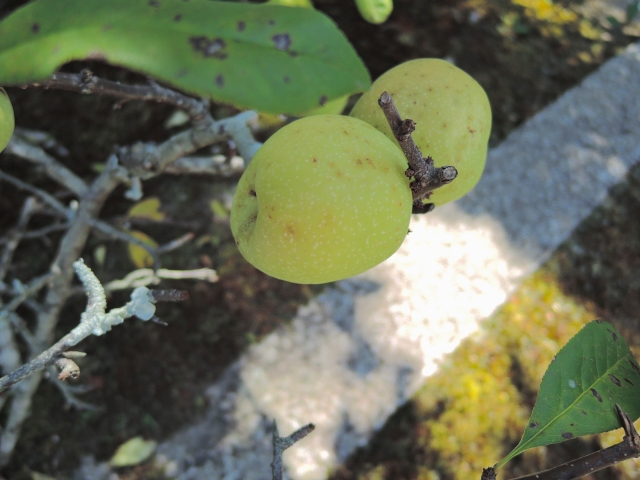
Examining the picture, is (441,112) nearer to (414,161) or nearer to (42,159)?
(414,161)

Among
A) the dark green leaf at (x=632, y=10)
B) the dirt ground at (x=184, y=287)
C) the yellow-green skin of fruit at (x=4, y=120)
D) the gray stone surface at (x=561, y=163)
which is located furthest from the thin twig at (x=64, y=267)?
the dark green leaf at (x=632, y=10)

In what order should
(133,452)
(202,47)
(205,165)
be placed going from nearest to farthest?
(202,47) < (205,165) < (133,452)

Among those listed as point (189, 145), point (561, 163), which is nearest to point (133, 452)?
point (189, 145)

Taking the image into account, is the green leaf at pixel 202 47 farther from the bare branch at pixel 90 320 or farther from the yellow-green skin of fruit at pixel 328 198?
the bare branch at pixel 90 320

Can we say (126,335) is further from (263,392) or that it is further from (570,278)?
(570,278)

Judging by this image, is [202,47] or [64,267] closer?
[202,47]

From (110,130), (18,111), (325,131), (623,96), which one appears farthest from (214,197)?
(623,96)

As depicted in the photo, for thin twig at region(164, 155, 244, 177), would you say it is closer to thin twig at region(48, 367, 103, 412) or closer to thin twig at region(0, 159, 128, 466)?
thin twig at region(0, 159, 128, 466)
